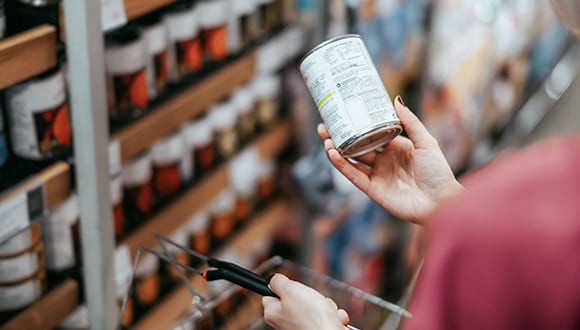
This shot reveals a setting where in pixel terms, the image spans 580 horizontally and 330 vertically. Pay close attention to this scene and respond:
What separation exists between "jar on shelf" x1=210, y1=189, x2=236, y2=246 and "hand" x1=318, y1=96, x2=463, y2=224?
83 centimetres

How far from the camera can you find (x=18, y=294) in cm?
152

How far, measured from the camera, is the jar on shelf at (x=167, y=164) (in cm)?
193

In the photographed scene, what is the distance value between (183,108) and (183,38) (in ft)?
0.59

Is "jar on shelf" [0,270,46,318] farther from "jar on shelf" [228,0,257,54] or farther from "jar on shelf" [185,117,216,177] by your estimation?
"jar on shelf" [228,0,257,54]

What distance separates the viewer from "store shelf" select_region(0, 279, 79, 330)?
1.49 m

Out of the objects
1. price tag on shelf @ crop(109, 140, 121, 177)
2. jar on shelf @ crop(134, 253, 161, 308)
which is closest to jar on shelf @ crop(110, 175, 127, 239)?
price tag on shelf @ crop(109, 140, 121, 177)

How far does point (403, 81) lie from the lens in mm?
3029

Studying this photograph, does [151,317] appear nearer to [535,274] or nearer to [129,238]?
[129,238]

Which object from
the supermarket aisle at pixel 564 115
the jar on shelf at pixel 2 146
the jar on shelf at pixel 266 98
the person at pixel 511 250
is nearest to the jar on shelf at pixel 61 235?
the jar on shelf at pixel 2 146

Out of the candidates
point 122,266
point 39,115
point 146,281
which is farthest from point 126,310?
point 39,115

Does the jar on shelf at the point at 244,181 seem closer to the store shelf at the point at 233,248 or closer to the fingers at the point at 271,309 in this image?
the store shelf at the point at 233,248

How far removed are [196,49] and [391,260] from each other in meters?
1.68

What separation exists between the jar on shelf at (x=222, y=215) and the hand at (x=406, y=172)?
0.83 m

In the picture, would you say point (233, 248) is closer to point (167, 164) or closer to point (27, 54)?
point (167, 164)
